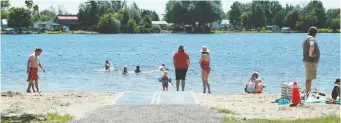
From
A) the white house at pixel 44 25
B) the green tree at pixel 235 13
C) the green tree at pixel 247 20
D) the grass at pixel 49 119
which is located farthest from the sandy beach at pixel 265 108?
the white house at pixel 44 25

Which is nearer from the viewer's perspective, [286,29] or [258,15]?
[258,15]

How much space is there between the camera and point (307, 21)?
532 feet

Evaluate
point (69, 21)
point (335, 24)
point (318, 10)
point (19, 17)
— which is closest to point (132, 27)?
point (69, 21)

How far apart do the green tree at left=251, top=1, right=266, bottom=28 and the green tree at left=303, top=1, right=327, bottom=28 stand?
11850 millimetres

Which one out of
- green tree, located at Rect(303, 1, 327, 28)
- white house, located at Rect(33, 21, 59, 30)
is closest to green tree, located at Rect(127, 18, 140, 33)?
white house, located at Rect(33, 21, 59, 30)

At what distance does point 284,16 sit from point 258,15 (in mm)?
7769

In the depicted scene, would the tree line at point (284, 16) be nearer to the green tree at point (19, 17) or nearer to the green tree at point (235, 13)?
the green tree at point (235, 13)

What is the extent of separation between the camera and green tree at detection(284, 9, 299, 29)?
554 ft

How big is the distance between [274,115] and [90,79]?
20453 mm

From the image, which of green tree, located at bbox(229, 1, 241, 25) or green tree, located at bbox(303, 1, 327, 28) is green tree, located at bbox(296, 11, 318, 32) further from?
green tree, located at bbox(229, 1, 241, 25)

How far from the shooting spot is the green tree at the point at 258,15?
171m

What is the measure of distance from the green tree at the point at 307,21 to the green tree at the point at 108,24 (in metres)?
49.6

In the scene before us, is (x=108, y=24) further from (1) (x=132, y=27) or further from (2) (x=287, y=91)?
(2) (x=287, y=91)

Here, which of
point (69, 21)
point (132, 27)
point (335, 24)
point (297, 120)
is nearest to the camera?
point (297, 120)
